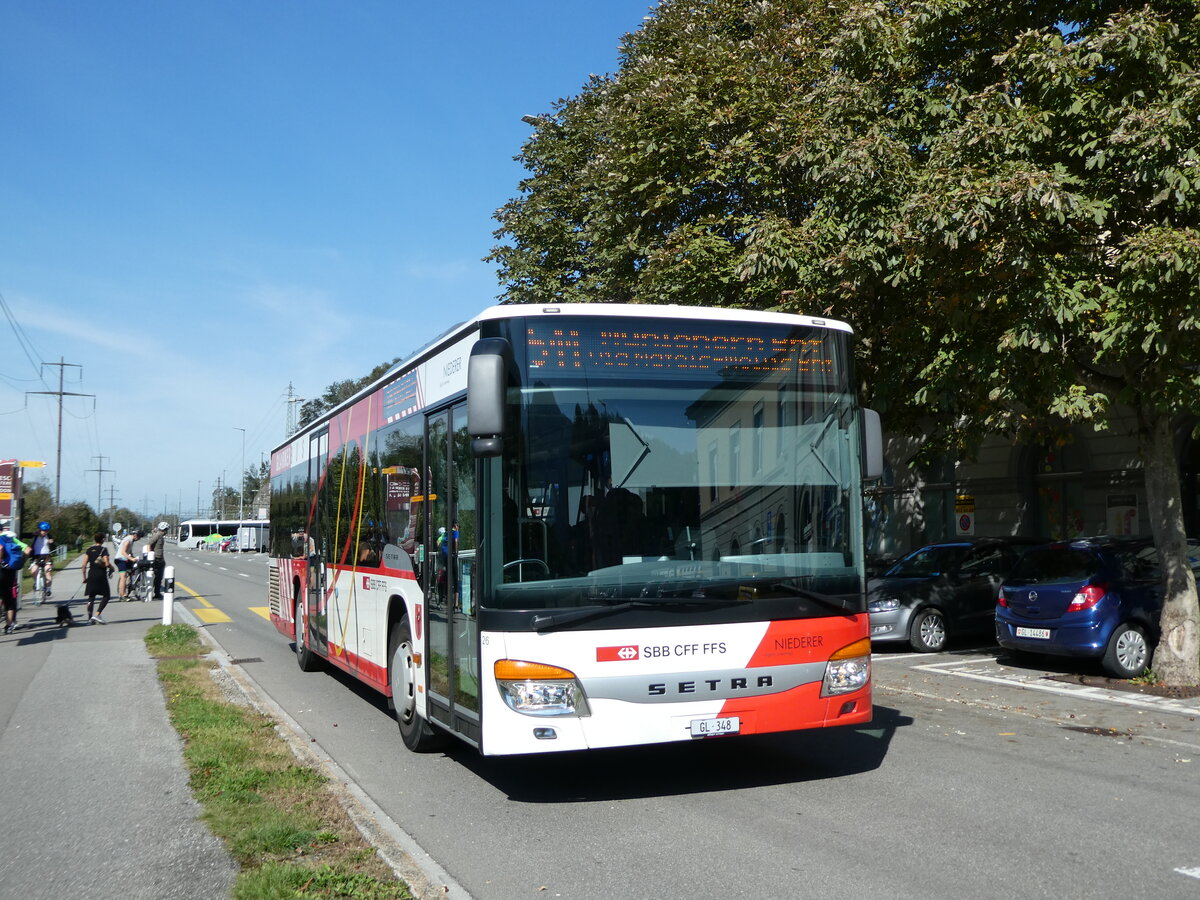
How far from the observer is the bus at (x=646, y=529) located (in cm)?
621

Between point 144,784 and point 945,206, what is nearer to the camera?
point 144,784

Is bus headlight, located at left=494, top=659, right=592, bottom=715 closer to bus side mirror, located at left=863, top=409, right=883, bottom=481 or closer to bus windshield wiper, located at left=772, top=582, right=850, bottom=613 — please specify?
bus windshield wiper, located at left=772, top=582, right=850, bottom=613

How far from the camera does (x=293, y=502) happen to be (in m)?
14.4

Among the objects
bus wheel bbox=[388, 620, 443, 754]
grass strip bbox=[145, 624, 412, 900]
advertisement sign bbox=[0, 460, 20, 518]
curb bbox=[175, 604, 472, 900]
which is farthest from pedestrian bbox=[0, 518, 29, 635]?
bus wheel bbox=[388, 620, 443, 754]

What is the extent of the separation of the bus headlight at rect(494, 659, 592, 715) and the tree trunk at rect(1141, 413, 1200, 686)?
7763 mm

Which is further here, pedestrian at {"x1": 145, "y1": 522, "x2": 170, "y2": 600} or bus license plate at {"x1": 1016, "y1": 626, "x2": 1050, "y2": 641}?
pedestrian at {"x1": 145, "y1": 522, "x2": 170, "y2": 600}

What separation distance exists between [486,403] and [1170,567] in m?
8.54

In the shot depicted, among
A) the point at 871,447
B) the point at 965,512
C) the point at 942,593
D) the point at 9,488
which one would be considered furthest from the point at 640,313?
the point at 9,488

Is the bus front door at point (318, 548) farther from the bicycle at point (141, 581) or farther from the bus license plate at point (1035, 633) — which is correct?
the bicycle at point (141, 581)

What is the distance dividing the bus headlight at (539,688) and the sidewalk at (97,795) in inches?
66.9

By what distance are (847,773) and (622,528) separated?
8.52 feet

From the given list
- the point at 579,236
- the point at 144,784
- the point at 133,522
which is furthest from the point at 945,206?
the point at 133,522

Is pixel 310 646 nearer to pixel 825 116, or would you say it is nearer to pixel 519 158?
pixel 825 116

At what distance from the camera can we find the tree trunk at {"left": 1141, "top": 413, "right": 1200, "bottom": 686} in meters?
11.1
